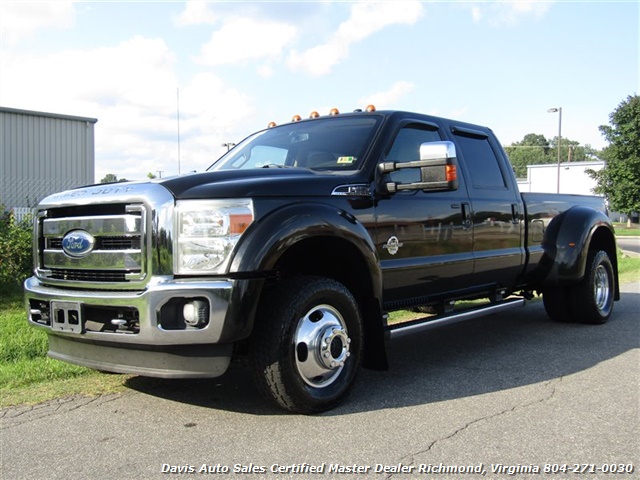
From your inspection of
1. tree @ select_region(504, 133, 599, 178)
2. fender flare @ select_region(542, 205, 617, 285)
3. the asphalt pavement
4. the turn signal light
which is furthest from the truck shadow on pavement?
tree @ select_region(504, 133, 599, 178)

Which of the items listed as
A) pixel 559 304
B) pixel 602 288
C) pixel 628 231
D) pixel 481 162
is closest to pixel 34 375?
pixel 481 162

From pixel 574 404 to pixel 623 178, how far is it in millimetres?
44310

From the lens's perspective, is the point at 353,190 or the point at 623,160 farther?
the point at 623,160

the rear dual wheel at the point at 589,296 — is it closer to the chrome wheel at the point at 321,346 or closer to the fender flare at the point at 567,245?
the fender flare at the point at 567,245

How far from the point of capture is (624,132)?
146ft

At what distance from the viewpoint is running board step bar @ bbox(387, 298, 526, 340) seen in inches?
169

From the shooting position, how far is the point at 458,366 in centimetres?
504

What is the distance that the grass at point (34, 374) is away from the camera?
4266mm

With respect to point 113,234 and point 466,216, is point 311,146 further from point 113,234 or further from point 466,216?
point 113,234

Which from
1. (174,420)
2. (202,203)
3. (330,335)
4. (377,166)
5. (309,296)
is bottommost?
(174,420)

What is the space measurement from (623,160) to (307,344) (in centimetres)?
4602

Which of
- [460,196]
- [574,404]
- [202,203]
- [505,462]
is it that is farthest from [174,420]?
[460,196]

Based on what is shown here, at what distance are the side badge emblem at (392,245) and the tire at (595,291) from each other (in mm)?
3208

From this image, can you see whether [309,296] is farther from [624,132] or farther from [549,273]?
[624,132]
